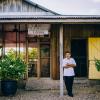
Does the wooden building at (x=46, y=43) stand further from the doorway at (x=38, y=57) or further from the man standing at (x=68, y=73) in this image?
the man standing at (x=68, y=73)

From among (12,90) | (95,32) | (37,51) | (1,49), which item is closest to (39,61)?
(37,51)

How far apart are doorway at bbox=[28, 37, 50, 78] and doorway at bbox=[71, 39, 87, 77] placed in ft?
5.38

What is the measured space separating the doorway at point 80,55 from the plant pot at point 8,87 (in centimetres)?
594

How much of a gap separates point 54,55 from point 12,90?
476 cm

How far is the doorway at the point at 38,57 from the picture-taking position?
65.2 ft

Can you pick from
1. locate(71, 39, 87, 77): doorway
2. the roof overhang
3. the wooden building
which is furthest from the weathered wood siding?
the roof overhang

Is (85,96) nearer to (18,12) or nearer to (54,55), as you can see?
(54,55)

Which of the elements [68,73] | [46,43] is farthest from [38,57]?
[68,73]

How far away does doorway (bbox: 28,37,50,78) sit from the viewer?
19.9 metres

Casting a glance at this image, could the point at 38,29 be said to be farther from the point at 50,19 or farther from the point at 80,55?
the point at 50,19

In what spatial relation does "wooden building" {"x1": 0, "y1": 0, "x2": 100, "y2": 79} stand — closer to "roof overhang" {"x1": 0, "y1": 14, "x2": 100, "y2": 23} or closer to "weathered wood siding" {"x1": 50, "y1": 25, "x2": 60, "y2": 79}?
"weathered wood siding" {"x1": 50, "y1": 25, "x2": 60, "y2": 79}

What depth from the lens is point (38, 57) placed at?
19.9m

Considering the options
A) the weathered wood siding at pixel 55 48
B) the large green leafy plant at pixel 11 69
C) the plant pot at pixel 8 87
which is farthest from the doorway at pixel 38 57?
the plant pot at pixel 8 87

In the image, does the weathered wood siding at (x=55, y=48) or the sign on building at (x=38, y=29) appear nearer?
the sign on building at (x=38, y=29)
